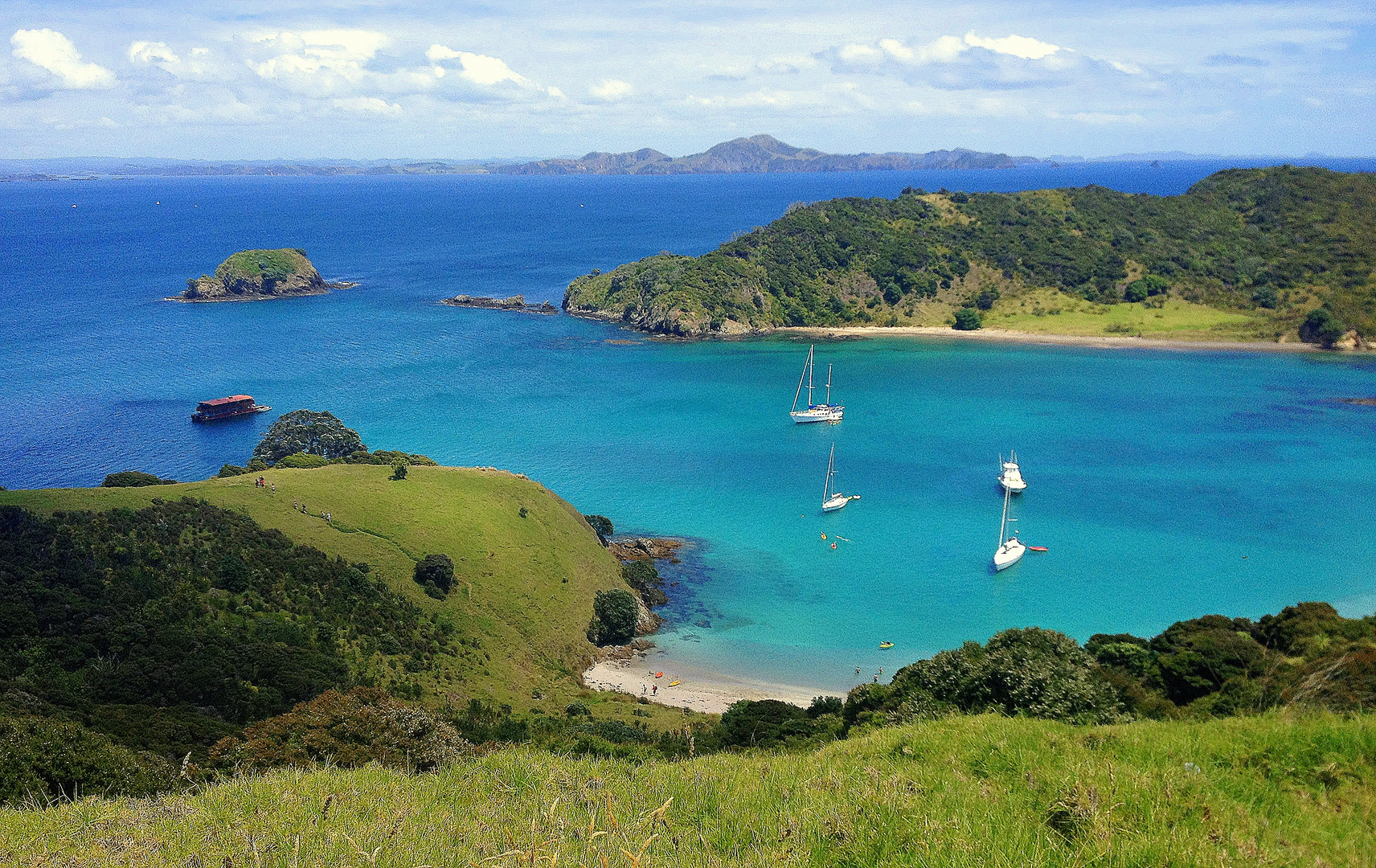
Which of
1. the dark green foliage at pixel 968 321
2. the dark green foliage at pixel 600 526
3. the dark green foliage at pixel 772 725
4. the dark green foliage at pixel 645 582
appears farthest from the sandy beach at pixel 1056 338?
the dark green foliage at pixel 772 725

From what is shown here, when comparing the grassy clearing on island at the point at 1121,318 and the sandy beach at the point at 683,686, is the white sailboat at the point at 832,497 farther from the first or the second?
the grassy clearing on island at the point at 1121,318

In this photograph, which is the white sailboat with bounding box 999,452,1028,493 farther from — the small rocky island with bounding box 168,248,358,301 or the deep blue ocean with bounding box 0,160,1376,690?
the small rocky island with bounding box 168,248,358,301

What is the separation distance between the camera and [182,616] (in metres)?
28.9

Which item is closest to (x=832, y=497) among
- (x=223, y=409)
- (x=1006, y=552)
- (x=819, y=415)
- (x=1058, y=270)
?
(x=1006, y=552)

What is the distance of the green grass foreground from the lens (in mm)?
6902

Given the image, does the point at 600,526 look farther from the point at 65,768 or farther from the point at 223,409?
the point at 223,409

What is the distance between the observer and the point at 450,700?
30.1 m

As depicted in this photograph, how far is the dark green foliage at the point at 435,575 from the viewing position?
1448 inches

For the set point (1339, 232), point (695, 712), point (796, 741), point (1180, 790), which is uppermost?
point (1339, 232)

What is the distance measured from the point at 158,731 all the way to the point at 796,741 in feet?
51.7

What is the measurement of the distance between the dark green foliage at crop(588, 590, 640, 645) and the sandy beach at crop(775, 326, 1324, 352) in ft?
246

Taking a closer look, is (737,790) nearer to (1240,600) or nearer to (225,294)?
(1240,600)

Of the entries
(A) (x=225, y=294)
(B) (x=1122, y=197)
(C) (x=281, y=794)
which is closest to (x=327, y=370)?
(A) (x=225, y=294)

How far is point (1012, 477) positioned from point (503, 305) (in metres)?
85.7
